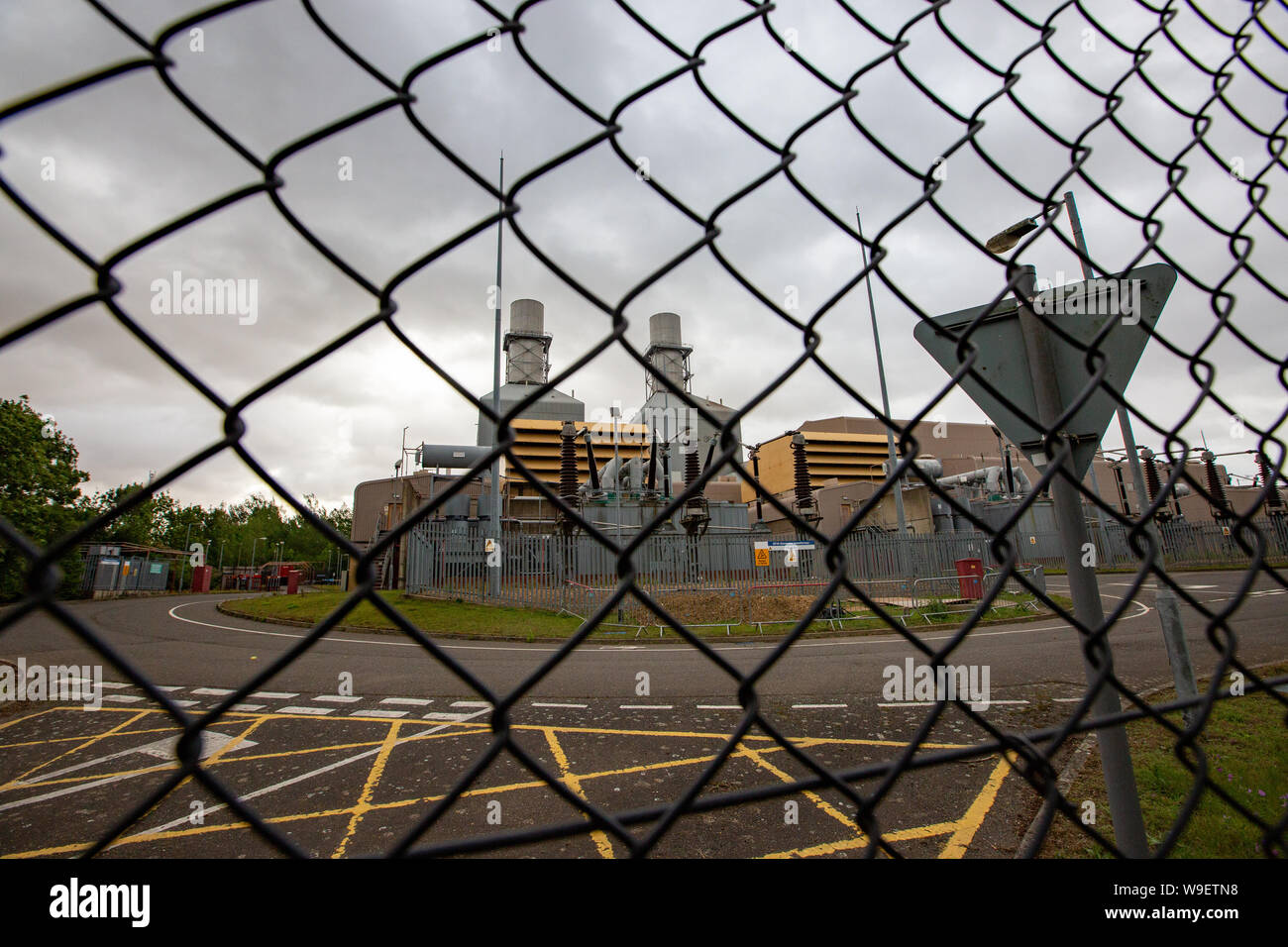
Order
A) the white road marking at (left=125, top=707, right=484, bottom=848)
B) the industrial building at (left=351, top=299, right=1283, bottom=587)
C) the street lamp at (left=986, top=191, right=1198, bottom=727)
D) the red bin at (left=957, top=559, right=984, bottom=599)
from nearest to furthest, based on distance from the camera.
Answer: the street lamp at (left=986, top=191, right=1198, bottom=727) → the white road marking at (left=125, top=707, right=484, bottom=848) → the red bin at (left=957, top=559, right=984, bottom=599) → the industrial building at (left=351, top=299, right=1283, bottom=587)

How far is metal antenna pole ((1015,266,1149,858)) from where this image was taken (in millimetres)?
1369

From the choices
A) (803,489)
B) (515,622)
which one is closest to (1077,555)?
(803,489)

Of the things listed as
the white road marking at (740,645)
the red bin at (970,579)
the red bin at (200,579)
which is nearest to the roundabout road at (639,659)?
the white road marking at (740,645)

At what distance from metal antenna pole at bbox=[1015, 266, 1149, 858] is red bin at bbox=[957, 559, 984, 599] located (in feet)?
46.9

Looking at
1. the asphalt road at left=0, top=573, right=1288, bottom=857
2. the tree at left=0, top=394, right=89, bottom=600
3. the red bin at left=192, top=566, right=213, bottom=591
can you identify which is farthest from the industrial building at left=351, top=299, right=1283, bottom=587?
the red bin at left=192, top=566, right=213, bottom=591

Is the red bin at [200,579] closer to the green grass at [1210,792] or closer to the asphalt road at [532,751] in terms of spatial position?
the asphalt road at [532,751]

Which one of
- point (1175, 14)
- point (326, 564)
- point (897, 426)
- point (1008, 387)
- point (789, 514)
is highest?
point (1175, 14)

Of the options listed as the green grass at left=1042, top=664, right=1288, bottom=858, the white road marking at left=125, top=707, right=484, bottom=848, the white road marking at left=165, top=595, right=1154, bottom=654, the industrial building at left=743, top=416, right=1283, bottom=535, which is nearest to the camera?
the green grass at left=1042, top=664, right=1288, bottom=858

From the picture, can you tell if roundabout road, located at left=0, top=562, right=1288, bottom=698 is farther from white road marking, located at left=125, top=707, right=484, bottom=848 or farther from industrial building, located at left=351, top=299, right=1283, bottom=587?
industrial building, located at left=351, top=299, right=1283, bottom=587
